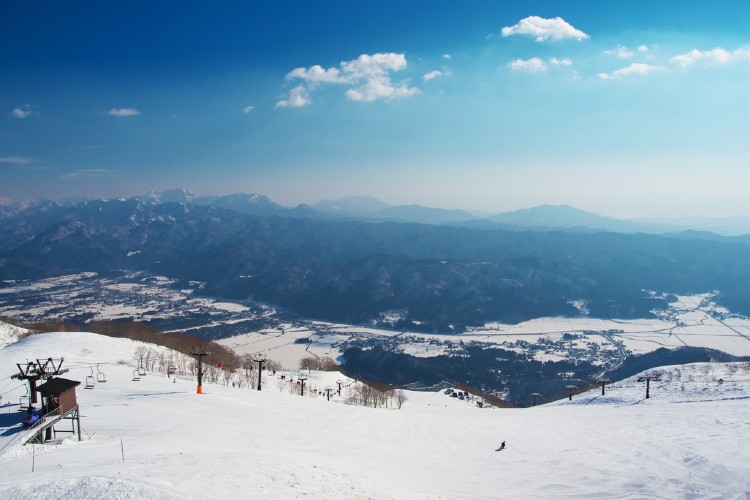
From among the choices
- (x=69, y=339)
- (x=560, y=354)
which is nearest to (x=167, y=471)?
(x=69, y=339)

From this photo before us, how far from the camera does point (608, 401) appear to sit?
52375 mm

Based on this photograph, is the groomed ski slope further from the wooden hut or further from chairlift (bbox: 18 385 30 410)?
the wooden hut

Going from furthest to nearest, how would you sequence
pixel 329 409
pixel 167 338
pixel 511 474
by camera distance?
pixel 167 338, pixel 329 409, pixel 511 474

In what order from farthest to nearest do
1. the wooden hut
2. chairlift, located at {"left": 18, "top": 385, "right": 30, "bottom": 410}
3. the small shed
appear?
chairlift, located at {"left": 18, "top": 385, "right": 30, "bottom": 410}, the small shed, the wooden hut

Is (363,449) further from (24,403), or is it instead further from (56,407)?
(24,403)

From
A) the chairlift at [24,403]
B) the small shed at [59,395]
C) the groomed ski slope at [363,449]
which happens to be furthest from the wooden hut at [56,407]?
the chairlift at [24,403]

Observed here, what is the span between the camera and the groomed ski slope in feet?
59.3

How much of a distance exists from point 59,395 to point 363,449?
18576 mm

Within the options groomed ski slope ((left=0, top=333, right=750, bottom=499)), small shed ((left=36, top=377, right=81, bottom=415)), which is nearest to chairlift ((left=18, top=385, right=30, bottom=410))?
groomed ski slope ((left=0, top=333, right=750, bottom=499))

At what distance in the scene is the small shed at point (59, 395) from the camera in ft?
87.6

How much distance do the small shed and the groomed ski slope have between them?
205 centimetres

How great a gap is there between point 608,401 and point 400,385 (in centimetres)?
9239

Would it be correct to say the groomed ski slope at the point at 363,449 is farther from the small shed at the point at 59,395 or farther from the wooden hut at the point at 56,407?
the small shed at the point at 59,395

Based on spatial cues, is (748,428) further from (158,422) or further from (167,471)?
(158,422)
